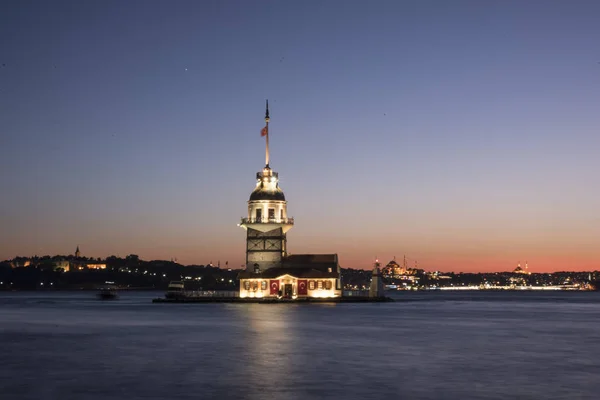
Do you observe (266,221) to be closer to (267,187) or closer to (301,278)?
(267,187)

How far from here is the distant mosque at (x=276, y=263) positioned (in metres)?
121

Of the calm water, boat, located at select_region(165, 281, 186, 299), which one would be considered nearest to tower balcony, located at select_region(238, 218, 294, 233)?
boat, located at select_region(165, 281, 186, 299)

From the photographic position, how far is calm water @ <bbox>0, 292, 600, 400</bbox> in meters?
33.2

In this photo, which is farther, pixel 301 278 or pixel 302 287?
pixel 302 287

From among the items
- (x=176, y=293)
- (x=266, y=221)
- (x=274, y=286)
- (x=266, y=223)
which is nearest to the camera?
(x=274, y=286)

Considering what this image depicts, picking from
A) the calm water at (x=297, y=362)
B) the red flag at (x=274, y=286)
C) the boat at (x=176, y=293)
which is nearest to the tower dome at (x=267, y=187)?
the red flag at (x=274, y=286)

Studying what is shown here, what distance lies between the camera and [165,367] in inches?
1603

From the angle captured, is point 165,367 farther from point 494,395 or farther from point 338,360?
point 494,395

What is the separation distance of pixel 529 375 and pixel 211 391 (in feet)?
48.2

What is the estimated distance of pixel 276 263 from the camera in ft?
403

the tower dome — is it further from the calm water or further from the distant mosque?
the calm water

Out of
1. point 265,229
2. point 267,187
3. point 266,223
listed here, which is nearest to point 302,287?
point 265,229

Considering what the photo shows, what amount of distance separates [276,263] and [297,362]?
261ft

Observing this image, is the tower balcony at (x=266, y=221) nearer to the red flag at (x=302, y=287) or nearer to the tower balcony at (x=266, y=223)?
the tower balcony at (x=266, y=223)
